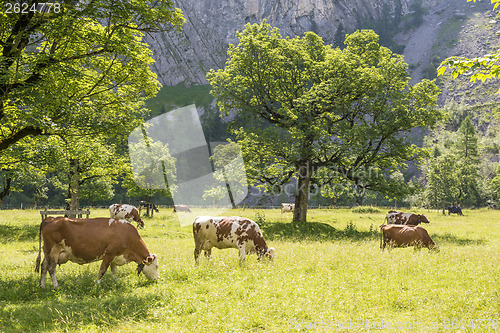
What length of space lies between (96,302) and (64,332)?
1.48 m

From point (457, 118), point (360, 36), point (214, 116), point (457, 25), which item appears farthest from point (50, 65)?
point (457, 25)

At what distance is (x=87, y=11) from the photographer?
9656 millimetres

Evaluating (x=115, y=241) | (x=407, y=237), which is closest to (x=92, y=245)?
(x=115, y=241)

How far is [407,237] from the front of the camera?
14539 millimetres

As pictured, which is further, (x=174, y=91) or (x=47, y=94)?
(x=174, y=91)

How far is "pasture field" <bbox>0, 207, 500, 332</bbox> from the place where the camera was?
6.30 metres

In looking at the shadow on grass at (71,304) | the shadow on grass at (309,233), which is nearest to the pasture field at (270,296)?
the shadow on grass at (71,304)

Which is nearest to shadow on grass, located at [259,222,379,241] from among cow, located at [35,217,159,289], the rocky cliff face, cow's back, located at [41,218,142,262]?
cow, located at [35,217,159,289]

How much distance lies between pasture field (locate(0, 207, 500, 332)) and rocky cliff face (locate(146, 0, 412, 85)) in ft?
570

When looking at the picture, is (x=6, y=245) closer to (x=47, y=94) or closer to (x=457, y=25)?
(x=47, y=94)

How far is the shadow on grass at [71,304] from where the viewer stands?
6.38 meters

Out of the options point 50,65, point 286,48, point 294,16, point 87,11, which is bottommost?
point 50,65

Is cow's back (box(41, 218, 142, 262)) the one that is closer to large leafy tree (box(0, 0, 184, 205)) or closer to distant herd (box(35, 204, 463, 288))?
distant herd (box(35, 204, 463, 288))

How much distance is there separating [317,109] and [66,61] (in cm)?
1949
